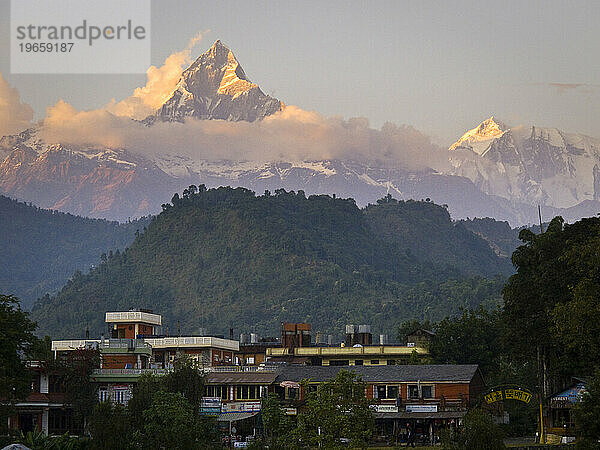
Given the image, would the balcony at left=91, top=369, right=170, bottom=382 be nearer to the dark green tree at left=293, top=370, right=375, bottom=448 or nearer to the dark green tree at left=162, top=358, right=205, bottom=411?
the dark green tree at left=162, top=358, right=205, bottom=411

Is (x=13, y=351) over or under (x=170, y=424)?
over

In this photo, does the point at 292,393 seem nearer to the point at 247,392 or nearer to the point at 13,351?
the point at 247,392

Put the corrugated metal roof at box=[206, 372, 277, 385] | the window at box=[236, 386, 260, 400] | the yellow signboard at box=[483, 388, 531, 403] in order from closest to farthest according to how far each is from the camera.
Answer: the yellow signboard at box=[483, 388, 531, 403] → the window at box=[236, 386, 260, 400] → the corrugated metal roof at box=[206, 372, 277, 385]

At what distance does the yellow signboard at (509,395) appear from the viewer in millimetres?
92250

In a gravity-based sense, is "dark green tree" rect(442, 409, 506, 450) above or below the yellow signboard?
below

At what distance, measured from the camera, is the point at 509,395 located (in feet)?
304

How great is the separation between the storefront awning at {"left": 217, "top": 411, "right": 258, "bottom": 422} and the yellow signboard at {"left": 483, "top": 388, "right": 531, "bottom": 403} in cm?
1952

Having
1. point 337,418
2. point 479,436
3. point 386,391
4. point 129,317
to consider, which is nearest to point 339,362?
point 129,317

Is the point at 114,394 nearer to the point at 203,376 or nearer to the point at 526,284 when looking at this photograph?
the point at 203,376

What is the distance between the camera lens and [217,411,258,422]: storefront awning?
9389cm

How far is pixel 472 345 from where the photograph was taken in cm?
12362

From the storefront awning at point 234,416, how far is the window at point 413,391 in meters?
13.3

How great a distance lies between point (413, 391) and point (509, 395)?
29.4 feet

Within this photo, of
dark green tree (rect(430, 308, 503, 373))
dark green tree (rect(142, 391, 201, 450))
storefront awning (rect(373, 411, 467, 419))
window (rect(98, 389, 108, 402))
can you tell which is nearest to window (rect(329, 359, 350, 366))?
dark green tree (rect(430, 308, 503, 373))
